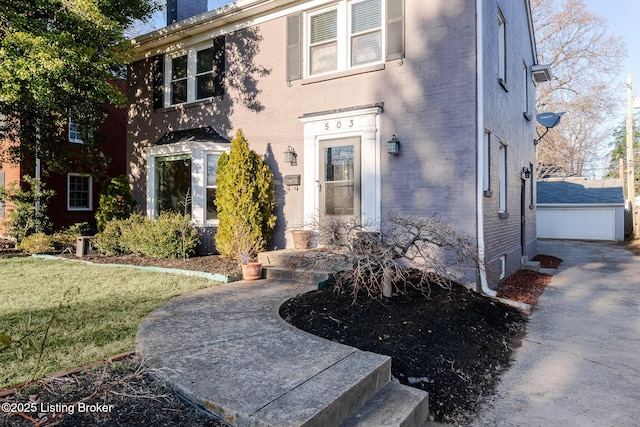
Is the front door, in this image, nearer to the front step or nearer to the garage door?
the front step

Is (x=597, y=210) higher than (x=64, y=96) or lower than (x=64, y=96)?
lower

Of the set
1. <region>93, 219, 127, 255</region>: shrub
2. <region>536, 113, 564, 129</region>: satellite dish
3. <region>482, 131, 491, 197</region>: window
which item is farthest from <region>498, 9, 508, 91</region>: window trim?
<region>93, 219, 127, 255</region>: shrub

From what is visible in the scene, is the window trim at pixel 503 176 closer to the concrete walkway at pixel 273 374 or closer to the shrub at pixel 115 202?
the concrete walkway at pixel 273 374

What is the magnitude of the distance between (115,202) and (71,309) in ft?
19.3

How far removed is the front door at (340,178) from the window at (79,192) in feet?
36.1

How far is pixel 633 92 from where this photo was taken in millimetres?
19312

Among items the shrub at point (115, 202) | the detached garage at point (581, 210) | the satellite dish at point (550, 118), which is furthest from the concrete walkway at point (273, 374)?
the detached garage at point (581, 210)

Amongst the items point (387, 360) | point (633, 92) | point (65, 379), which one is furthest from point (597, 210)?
point (65, 379)

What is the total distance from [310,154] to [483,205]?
3.23 meters

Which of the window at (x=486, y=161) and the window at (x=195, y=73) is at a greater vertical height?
the window at (x=195, y=73)

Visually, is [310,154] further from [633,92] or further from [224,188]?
[633,92]

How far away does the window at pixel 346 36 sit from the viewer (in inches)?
260

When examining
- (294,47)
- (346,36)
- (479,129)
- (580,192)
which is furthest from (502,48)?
(580,192)

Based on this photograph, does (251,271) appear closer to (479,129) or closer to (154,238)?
(154,238)
